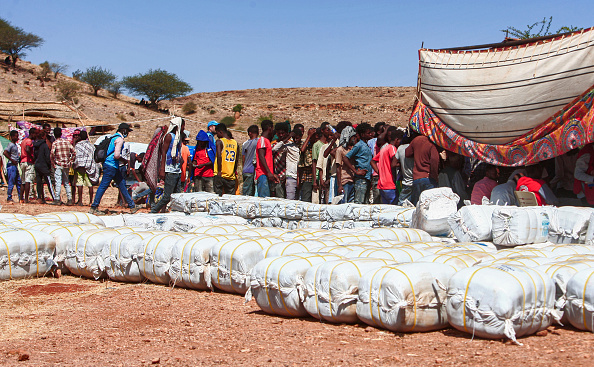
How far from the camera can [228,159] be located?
10953mm

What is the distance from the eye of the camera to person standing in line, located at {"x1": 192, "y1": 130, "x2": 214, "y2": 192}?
1083cm

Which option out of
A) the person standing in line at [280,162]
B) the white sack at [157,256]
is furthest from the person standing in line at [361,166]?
the white sack at [157,256]

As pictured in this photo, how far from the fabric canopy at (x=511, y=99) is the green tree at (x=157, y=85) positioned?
4489 cm

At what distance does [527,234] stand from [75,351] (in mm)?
4391

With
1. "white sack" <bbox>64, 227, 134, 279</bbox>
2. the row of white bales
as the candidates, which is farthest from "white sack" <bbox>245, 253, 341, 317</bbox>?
"white sack" <bbox>64, 227, 134, 279</bbox>

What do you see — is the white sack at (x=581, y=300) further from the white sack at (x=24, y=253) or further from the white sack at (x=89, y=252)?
the white sack at (x=24, y=253)

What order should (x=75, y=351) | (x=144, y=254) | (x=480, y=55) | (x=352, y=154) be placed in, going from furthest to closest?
(x=352, y=154) → (x=480, y=55) → (x=144, y=254) → (x=75, y=351)

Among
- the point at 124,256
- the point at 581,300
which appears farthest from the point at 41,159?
the point at 581,300

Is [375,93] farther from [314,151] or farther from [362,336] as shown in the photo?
[362,336]

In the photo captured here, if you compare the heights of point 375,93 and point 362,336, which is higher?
point 375,93

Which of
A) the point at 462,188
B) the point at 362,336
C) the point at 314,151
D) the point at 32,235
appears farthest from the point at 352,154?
the point at 362,336

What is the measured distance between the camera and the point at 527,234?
6023mm

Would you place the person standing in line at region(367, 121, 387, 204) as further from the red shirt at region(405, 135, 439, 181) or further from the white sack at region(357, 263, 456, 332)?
the white sack at region(357, 263, 456, 332)

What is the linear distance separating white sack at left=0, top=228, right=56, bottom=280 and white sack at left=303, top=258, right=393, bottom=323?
138 inches
